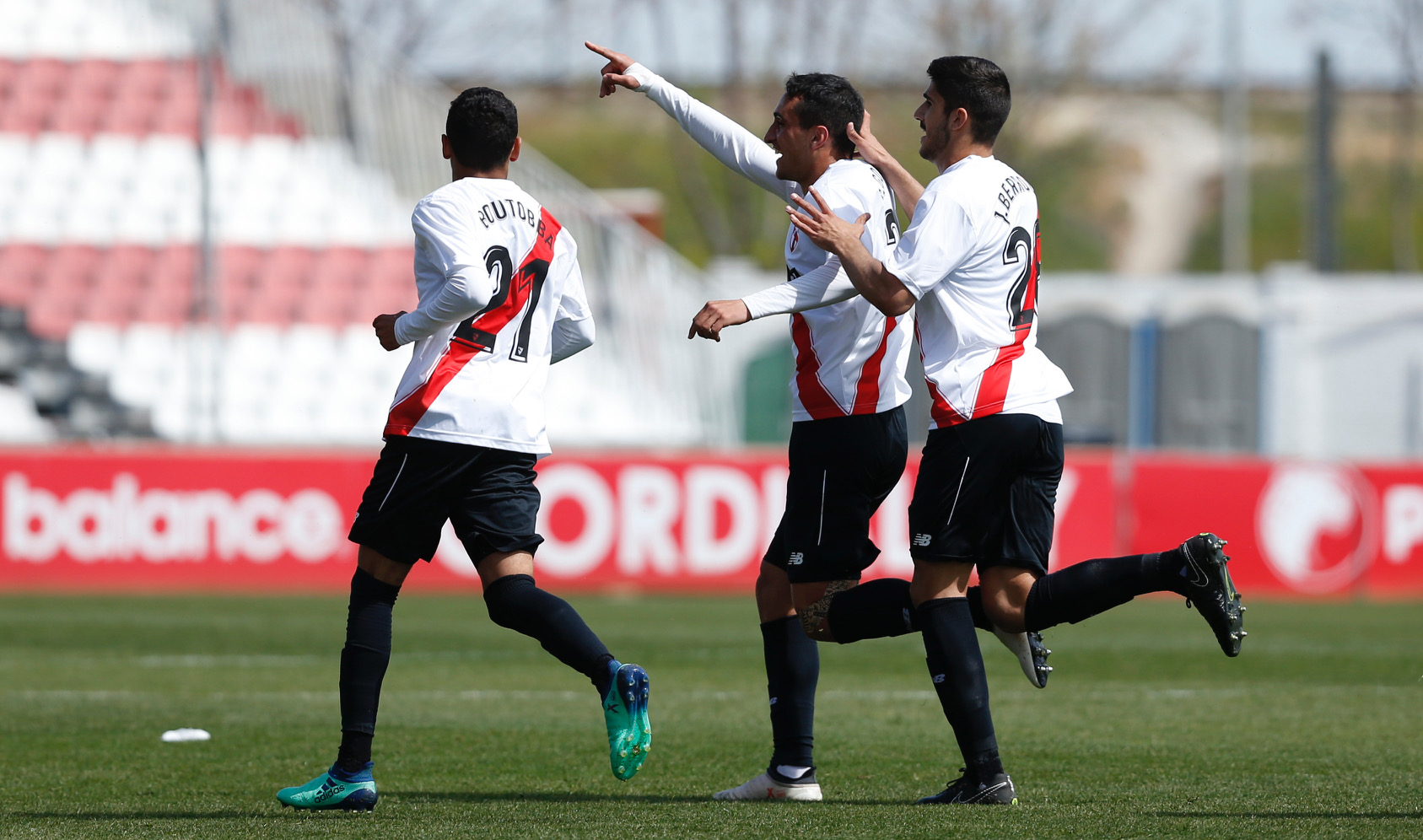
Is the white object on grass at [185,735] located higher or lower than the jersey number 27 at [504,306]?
lower

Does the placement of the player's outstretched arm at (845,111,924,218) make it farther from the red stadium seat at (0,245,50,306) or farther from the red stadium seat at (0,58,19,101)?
the red stadium seat at (0,58,19,101)

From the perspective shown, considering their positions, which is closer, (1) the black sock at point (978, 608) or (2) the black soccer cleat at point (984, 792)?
(2) the black soccer cleat at point (984, 792)

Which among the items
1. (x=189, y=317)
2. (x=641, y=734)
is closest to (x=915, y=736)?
(x=641, y=734)

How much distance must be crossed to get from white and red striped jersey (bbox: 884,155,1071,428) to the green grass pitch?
1136mm

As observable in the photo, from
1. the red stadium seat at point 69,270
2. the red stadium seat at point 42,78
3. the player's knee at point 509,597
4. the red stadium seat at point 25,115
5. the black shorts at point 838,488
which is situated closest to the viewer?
the player's knee at point 509,597

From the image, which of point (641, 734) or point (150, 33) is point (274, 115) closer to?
point (150, 33)

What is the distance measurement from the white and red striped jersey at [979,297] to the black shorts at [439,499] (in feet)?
3.90

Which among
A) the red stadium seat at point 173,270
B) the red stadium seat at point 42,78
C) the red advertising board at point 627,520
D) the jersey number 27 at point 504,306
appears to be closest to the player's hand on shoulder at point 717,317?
the jersey number 27 at point 504,306

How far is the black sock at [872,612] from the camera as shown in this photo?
5.21 m

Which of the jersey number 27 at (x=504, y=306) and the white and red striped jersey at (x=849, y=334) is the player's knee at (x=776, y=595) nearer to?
the white and red striped jersey at (x=849, y=334)

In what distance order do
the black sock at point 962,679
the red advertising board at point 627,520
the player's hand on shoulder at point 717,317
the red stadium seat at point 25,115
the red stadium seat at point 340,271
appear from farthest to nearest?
the red stadium seat at point 25,115 < the red stadium seat at point 340,271 < the red advertising board at point 627,520 < the black sock at point 962,679 < the player's hand on shoulder at point 717,317

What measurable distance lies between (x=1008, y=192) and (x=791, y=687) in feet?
5.27

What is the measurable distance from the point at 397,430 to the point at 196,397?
1585cm


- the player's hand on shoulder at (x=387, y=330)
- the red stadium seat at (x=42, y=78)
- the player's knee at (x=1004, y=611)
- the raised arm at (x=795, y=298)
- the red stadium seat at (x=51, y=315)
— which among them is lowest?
the player's knee at (x=1004, y=611)
